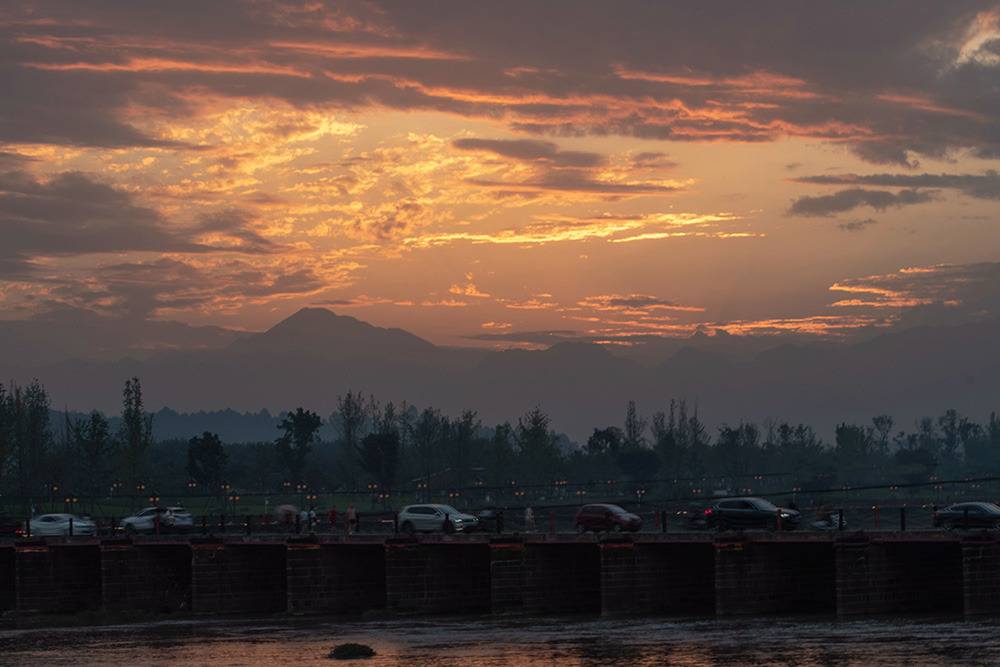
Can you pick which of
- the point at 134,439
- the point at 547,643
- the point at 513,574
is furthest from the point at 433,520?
the point at 134,439

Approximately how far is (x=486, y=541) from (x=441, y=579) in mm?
4085

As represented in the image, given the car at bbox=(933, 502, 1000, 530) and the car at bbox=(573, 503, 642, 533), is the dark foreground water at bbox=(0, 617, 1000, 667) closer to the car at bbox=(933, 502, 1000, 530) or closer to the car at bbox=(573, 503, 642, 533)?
the car at bbox=(933, 502, 1000, 530)

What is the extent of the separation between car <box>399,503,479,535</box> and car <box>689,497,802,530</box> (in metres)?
11.5

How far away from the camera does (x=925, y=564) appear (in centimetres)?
5072

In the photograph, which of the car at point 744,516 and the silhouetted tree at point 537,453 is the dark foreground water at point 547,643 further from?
the silhouetted tree at point 537,453

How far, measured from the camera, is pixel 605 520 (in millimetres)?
60688

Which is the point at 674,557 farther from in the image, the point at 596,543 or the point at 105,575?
the point at 105,575

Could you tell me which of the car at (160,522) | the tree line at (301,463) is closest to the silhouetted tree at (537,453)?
the tree line at (301,463)

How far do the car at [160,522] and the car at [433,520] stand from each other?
1650 cm

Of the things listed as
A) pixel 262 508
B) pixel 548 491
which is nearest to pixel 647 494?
pixel 548 491

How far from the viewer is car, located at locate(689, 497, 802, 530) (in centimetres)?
5462

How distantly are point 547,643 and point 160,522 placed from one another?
35.6 m

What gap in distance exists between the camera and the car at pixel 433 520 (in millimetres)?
61469

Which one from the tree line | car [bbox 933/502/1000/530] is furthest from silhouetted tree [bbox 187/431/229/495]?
car [bbox 933/502/1000/530]
